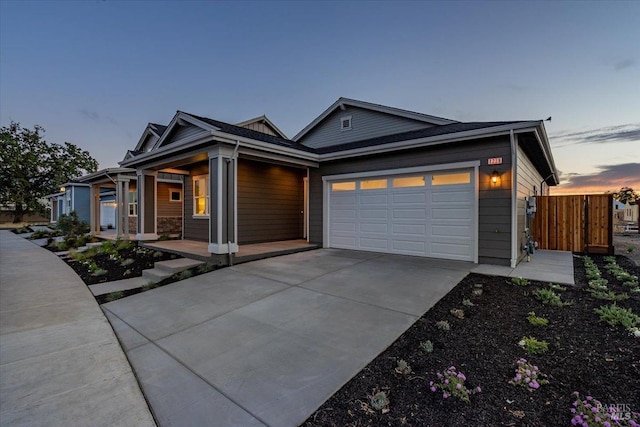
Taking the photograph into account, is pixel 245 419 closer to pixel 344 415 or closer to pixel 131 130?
pixel 344 415

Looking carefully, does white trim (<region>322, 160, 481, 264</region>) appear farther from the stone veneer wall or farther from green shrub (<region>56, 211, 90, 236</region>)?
green shrub (<region>56, 211, 90, 236</region>)

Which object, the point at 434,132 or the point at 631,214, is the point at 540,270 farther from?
the point at 631,214

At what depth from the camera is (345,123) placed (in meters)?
11.3

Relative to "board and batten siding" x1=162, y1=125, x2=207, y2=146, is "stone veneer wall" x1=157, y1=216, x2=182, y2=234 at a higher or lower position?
lower

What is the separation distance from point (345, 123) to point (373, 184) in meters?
4.11

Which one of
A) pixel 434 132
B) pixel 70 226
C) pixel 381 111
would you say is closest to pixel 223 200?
pixel 434 132

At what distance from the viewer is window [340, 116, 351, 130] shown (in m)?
11.2

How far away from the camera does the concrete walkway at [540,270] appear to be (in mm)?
5203

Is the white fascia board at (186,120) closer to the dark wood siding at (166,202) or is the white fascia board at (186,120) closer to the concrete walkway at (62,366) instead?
the concrete walkway at (62,366)

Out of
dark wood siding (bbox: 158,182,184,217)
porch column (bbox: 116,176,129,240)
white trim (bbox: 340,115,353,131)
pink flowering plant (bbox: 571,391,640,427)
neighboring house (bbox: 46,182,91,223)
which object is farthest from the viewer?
neighboring house (bbox: 46,182,91,223)

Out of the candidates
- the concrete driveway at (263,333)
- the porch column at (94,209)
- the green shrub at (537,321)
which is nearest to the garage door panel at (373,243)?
the concrete driveway at (263,333)

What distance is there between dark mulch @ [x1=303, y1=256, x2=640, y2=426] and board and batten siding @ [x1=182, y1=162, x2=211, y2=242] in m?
8.54

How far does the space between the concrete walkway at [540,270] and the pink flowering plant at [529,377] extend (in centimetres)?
339

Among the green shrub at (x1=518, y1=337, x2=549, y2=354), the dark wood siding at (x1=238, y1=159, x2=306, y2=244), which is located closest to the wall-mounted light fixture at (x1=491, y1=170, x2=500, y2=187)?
the green shrub at (x1=518, y1=337, x2=549, y2=354)
